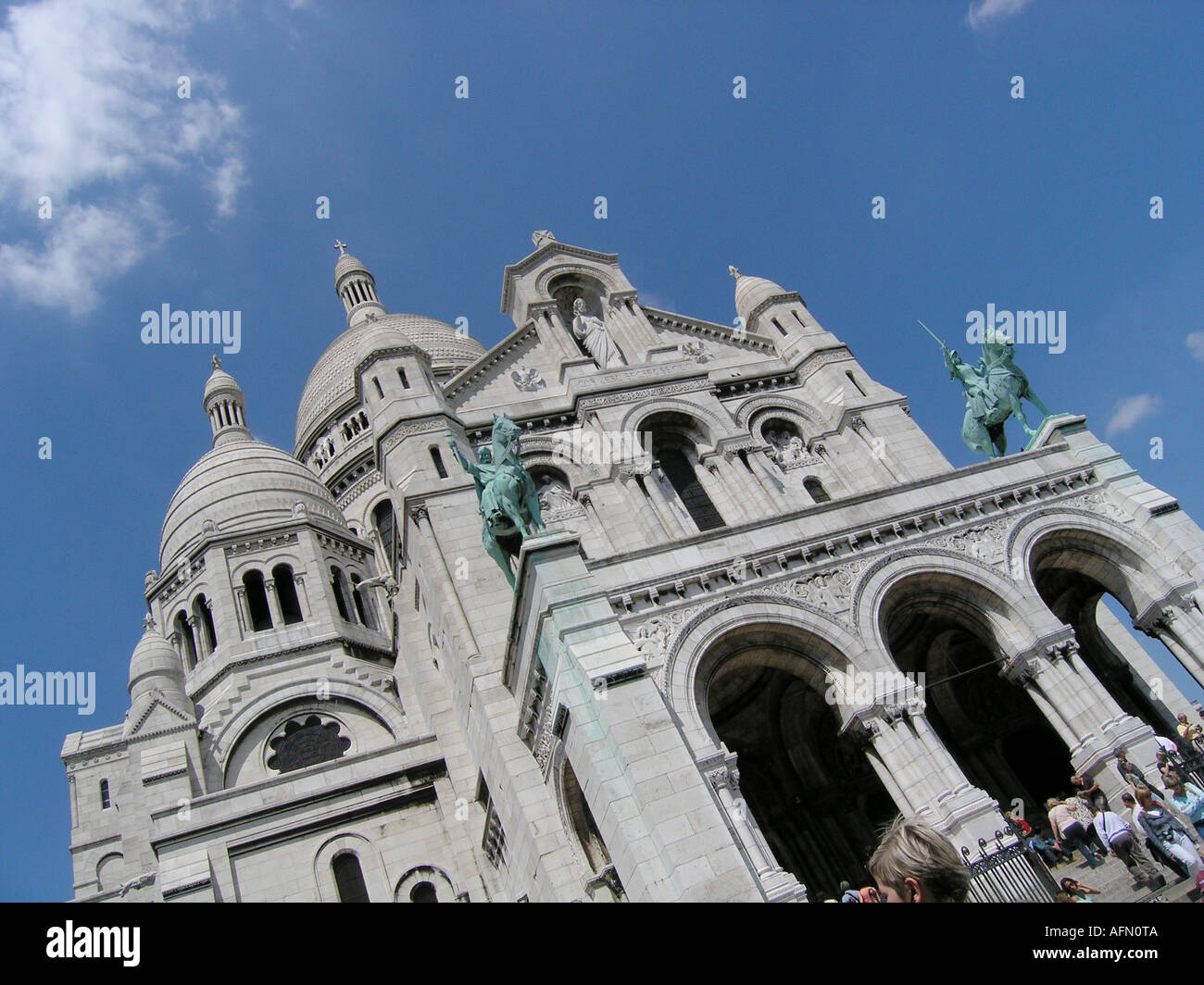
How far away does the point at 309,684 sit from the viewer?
99.4 ft

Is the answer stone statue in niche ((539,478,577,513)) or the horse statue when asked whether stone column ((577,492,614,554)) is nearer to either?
stone statue in niche ((539,478,577,513))

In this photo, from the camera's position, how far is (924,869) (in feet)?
14.5

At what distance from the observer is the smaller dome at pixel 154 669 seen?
1134 inches

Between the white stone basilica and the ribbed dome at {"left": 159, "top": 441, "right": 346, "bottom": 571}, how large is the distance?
19cm

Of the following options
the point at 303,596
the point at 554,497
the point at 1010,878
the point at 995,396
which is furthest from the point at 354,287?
the point at 1010,878

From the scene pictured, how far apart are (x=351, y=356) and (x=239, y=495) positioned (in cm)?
1431

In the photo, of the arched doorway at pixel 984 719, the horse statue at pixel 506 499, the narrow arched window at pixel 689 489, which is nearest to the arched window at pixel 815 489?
the narrow arched window at pixel 689 489

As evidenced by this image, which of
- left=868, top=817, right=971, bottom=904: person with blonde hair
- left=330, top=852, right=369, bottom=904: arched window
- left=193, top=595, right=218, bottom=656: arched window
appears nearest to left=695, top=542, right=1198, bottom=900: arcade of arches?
left=330, top=852, right=369, bottom=904: arched window

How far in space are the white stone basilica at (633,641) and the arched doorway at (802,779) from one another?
0.22ft

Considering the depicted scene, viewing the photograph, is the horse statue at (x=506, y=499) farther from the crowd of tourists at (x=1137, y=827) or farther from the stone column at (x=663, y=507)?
the crowd of tourists at (x=1137, y=827)
